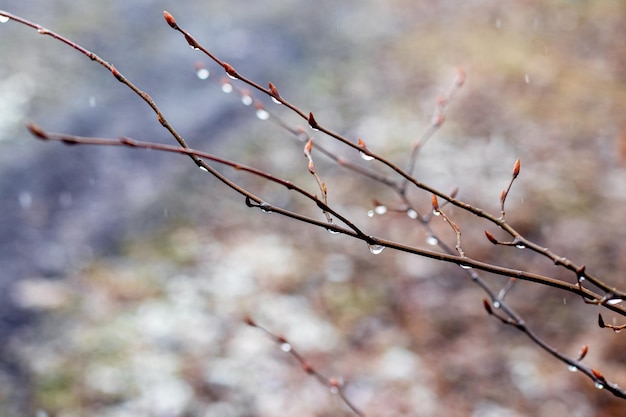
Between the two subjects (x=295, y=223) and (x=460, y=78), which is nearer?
(x=460, y=78)

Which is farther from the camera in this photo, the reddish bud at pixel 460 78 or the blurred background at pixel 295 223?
the blurred background at pixel 295 223

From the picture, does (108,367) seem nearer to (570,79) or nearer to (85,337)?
(85,337)

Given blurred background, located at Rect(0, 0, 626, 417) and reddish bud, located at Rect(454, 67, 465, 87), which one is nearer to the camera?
reddish bud, located at Rect(454, 67, 465, 87)

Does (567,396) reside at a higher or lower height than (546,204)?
lower

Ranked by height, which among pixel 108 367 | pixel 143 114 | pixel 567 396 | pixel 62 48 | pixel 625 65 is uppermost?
pixel 625 65

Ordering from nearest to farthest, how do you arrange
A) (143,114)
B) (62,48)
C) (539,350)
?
1. (539,350)
2. (143,114)
3. (62,48)

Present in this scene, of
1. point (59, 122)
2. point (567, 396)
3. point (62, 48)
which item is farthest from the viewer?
point (62, 48)

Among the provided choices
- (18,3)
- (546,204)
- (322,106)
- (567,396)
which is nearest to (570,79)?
(546,204)

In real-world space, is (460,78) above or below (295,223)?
below
